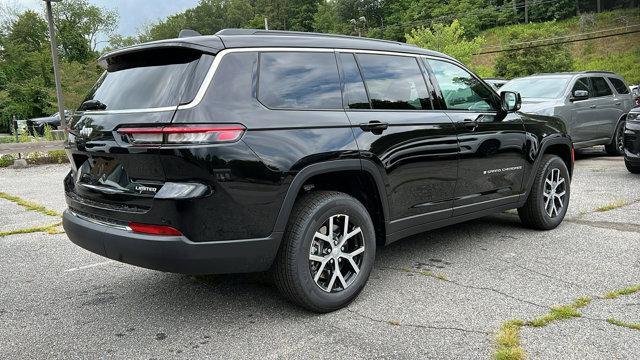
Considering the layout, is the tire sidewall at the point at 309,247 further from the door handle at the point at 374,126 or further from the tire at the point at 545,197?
the tire at the point at 545,197

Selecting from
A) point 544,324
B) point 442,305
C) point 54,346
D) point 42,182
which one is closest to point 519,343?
point 544,324

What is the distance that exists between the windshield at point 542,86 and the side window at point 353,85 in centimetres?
749

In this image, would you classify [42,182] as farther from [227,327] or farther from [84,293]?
[227,327]

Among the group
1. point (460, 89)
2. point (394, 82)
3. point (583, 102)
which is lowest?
point (583, 102)

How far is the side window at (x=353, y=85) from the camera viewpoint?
3.72 metres

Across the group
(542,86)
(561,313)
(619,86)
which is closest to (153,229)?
(561,313)

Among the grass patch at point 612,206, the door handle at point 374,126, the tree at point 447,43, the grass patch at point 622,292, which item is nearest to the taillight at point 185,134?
the door handle at point 374,126

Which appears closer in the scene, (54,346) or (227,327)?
(54,346)

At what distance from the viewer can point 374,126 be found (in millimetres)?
3715

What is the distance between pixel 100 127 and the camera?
10.8ft

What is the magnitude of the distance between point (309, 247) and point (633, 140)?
738 cm

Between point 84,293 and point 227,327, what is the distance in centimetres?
140

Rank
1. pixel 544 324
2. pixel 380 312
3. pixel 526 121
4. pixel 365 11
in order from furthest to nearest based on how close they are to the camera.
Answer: pixel 365 11
pixel 526 121
pixel 380 312
pixel 544 324

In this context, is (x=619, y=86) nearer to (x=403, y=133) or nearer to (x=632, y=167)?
(x=632, y=167)
